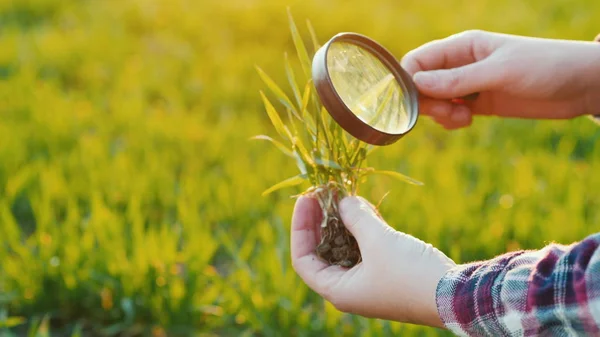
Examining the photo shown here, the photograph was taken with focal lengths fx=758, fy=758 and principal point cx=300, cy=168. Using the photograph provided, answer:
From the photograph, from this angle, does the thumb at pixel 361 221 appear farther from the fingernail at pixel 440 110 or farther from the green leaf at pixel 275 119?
the fingernail at pixel 440 110

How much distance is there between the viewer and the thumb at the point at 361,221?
1.29m

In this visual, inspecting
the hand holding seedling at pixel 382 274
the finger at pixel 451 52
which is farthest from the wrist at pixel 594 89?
the hand holding seedling at pixel 382 274

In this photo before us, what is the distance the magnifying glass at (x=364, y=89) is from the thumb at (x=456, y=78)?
0.06 meters

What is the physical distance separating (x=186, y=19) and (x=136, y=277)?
8.00 feet

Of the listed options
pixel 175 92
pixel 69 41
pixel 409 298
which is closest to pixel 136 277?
pixel 409 298

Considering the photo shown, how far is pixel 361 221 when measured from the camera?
4.36ft

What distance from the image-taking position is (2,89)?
313 cm

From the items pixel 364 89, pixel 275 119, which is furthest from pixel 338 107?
pixel 275 119

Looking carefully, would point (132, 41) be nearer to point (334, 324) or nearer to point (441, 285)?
point (334, 324)

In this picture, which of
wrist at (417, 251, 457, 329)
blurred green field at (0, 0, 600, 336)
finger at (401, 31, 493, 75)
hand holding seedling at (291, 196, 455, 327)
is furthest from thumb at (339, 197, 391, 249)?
blurred green field at (0, 0, 600, 336)

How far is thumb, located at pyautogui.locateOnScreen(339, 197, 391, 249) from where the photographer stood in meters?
1.29

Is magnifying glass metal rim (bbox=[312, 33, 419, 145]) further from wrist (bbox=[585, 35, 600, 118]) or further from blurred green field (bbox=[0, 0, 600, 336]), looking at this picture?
blurred green field (bbox=[0, 0, 600, 336])

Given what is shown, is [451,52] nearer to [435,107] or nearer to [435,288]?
[435,107]

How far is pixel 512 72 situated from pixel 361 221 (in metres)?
0.53
